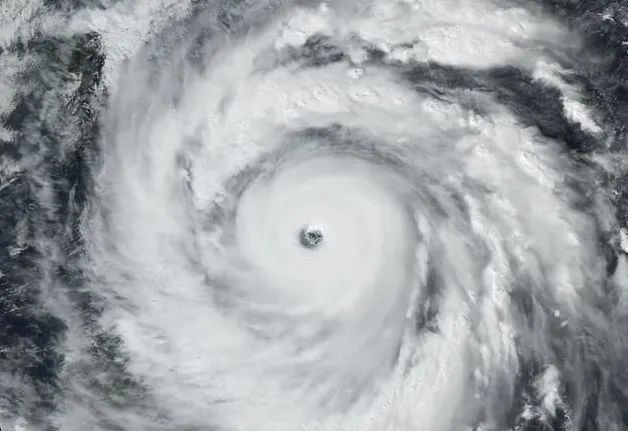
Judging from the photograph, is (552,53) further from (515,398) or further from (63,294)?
(63,294)

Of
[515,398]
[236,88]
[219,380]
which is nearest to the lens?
[515,398]

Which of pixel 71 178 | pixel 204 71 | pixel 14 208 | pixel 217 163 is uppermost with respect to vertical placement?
pixel 204 71

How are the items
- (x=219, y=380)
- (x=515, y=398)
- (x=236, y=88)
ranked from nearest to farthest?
(x=515, y=398) < (x=219, y=380) < (x=236, y=88)

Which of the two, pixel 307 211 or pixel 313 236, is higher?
pixel 307 211

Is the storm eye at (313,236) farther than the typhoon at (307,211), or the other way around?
the storm eye at (313,236)

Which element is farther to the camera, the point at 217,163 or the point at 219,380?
the point at 217,163

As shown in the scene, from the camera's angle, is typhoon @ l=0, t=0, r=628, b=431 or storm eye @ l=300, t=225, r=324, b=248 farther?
storm eye @ l=300, t=225, r=324, b=248

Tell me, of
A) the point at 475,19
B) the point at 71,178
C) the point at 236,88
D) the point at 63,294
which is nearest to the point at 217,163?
the point at 236,88

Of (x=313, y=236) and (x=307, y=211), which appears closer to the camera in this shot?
(x=313, y=236)
